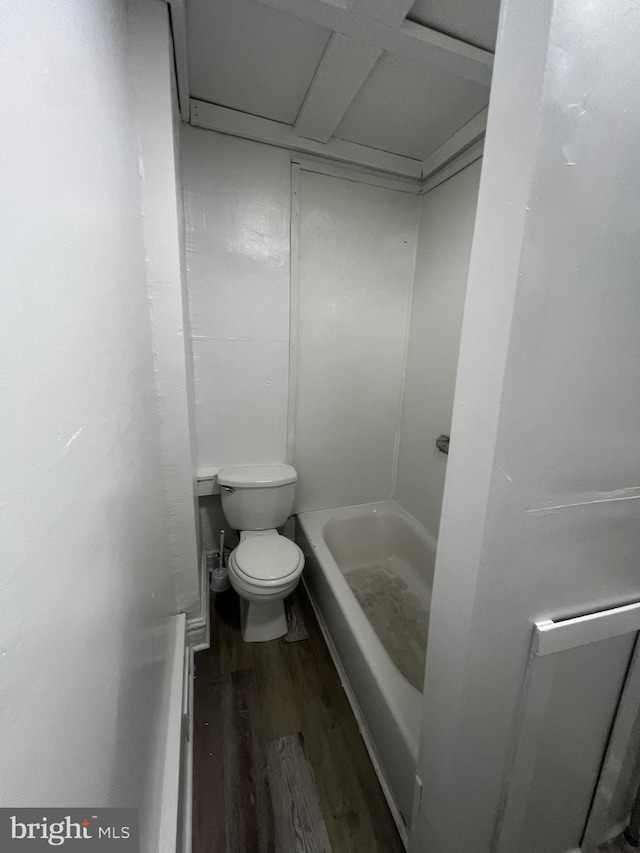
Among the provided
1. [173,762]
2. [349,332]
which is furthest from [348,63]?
[173,762]

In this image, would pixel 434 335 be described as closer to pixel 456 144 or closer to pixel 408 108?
pixel 456 144

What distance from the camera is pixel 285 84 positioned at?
48.2 inches

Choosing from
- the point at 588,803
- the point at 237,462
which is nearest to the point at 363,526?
the point at 237,462

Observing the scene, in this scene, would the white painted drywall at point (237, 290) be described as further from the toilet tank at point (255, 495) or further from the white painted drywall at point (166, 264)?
the white painted drywall at point (166, 264)

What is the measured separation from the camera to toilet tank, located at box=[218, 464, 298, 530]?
166 cm

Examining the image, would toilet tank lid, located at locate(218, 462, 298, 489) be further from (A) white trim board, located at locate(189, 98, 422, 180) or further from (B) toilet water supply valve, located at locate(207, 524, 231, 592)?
(A) white trim board, located at locate(189, 98, 422, 180)

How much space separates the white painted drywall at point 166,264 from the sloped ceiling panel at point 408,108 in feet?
2.42

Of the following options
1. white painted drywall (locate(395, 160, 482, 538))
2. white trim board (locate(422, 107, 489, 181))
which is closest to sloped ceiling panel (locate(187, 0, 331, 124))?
white trim board (locate(422, 107, 489, 181))

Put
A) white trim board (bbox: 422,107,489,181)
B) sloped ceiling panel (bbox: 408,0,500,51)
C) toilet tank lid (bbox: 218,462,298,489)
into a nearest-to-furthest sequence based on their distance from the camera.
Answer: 1. sloped ceiling panel (bbox: 408,0,500,51)
2. white trim board (bbox: 422,107,489,181)
3. toilet tank lid (bbox: 218,462,298,489)

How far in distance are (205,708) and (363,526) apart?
3.82 ft

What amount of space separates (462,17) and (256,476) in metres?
1.83

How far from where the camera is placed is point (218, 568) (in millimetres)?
1840

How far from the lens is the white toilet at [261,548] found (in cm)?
141

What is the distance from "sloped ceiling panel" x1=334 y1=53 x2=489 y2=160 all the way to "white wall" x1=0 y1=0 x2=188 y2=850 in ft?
2.95
